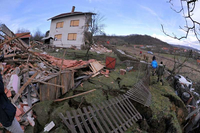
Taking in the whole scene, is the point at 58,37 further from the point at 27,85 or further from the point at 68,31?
the point at 27,85

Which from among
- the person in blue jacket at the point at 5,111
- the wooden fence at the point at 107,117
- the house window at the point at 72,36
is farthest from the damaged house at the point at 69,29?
the person in blue jacket at the point at 5,111

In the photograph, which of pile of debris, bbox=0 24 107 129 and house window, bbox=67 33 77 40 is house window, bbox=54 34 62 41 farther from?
pile of debris, bbox=0 24 107 129

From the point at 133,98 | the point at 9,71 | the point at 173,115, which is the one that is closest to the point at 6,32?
the point at 9,71

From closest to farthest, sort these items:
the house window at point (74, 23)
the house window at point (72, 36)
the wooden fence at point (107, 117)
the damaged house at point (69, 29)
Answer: the wooden fence at point (107, 117), the damaged house at point (69, 29), the house window at point (74, 23), the house window at point (72, 36)

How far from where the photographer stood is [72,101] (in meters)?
4.29

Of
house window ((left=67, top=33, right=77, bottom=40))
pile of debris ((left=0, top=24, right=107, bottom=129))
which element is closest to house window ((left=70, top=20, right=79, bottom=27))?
house window ((left=67, top=33, right=77, bottom=40))

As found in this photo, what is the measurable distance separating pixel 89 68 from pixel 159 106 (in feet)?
15.3

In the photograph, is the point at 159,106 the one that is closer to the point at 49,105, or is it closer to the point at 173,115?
the point at 173,115

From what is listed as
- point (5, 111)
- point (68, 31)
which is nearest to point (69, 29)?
point (68, 31)

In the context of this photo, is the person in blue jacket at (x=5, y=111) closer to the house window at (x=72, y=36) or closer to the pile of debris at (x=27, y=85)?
the pile of debris at (x=27, y=85)

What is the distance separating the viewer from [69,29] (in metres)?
20.5

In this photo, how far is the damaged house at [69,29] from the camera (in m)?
19.4

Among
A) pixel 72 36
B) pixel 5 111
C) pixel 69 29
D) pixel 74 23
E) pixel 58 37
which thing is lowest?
pixel 5 111

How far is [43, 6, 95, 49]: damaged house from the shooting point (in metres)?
19.4
